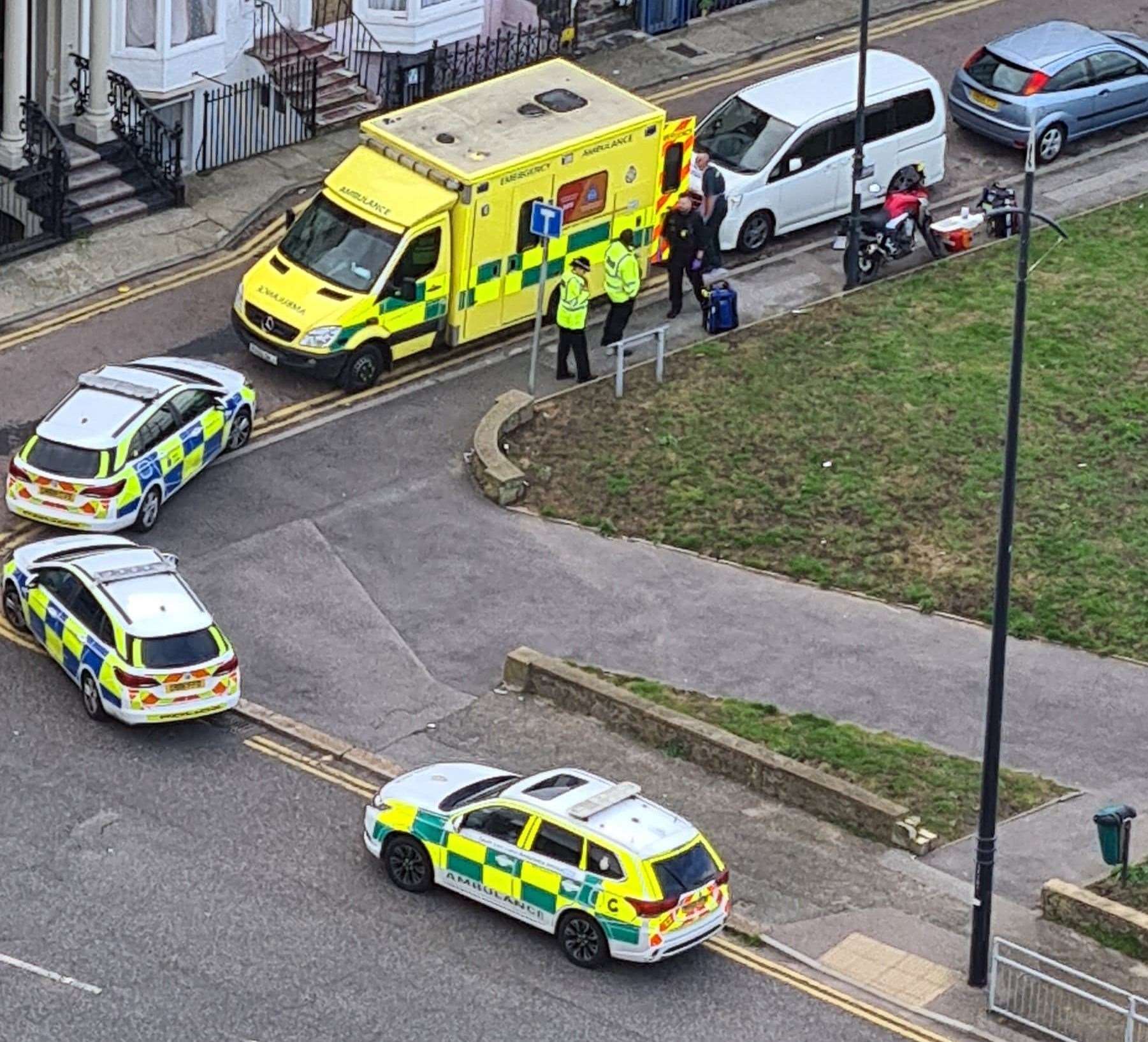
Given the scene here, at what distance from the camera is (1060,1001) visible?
2369 centimetres

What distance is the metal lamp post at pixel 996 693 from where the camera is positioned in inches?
895

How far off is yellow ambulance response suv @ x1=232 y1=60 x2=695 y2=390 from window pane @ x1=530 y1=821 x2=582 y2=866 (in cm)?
1072

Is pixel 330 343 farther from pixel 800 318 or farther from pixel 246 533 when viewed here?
pixel 800 318

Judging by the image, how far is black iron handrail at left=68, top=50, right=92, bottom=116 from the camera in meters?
37.0

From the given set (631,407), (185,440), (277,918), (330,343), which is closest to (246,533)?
(185,440)

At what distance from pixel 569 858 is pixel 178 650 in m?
5.02

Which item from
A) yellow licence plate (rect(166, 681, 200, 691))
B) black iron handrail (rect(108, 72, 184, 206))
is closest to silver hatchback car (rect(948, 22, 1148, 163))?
black iron handrail (rect(108, 72, 184, 206))

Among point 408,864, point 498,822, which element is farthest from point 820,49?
point 498,822

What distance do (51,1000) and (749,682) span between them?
888 centimetres

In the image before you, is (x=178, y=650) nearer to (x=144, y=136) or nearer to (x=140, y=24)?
(x=144, y=136)

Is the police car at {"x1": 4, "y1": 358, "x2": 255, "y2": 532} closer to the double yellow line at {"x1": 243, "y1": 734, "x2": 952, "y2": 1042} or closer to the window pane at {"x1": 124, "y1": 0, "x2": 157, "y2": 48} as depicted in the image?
the window pane at {"x1": 124, "y1": 0, "x2": 157, "y2": 48}

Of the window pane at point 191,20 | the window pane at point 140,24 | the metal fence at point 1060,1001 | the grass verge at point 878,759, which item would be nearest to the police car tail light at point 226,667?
the grass verge at point 878,759

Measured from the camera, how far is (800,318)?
119 feet

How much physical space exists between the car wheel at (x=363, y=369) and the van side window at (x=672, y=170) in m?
4.63
